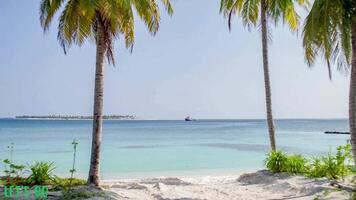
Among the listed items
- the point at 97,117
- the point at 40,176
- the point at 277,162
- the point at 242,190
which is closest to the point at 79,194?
the point at 40,176

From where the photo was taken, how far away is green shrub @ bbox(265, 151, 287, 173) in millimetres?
9758

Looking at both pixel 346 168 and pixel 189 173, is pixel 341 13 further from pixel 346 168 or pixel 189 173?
pixel 189 173

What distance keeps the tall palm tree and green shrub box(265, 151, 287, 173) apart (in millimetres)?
693

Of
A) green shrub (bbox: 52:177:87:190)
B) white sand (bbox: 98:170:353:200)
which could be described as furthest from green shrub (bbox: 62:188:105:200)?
green shrub (bbox: 52:177:87:190)

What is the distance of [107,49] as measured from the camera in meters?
8.95

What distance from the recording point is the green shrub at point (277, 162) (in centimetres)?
976

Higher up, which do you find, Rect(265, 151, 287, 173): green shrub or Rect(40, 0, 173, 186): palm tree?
Rect(40, 0, 173, 186): palm tree

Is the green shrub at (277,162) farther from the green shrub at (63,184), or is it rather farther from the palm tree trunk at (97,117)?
the green shrub at (63,184)

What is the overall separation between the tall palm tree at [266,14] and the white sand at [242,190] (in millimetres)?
1971

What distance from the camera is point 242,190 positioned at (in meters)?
8.57

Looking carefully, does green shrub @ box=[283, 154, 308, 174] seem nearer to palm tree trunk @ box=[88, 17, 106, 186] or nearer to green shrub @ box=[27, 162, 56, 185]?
palm tree trunk @ box=[88, 17, 106, 186]

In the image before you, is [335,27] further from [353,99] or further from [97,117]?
[97,117]

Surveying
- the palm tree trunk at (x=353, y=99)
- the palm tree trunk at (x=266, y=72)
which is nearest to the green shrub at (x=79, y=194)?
the palm tree trunk at (x=353, y=99)

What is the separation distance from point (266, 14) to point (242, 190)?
5.92 meters
